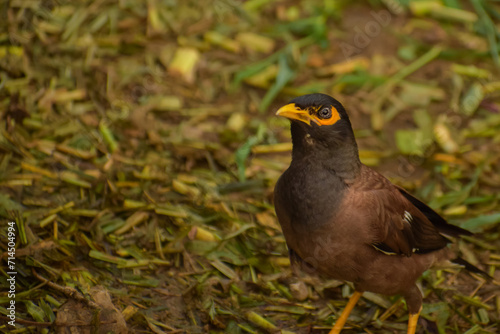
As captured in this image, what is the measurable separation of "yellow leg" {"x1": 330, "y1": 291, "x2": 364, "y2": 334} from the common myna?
37 centimetres

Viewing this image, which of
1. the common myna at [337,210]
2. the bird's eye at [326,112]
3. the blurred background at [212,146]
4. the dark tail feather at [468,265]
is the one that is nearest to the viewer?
the common myna at [337,210]

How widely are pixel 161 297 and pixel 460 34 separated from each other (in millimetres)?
5360

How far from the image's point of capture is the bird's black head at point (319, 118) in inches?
157

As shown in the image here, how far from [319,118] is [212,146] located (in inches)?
76.1

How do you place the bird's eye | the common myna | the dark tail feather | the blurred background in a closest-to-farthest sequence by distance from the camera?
1. the common myna
2. the bird's eye
3. the blurred background
4. the dark tail feather

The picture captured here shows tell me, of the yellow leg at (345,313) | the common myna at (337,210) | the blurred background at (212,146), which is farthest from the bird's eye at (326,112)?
the yellow leg at (345,313)

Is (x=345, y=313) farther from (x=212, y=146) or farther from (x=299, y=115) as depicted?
(x=212, y=146)

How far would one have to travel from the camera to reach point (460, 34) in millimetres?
7691

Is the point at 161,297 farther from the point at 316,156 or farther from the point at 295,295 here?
the point at 316,156

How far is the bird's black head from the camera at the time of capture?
3.99m

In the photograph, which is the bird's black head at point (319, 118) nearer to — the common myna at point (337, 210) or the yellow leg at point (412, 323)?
the common myna at point (337, 210)

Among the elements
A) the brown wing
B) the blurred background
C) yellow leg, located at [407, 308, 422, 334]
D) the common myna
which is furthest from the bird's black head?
yellow leg, located at [407, 308, 422, 334]

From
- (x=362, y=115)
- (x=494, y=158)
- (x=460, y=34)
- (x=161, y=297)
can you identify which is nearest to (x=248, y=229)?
(x=161, y=297)

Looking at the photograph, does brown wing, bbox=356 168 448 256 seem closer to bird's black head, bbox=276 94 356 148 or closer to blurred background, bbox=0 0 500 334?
bird's black head, bbox=276 94 356 148
